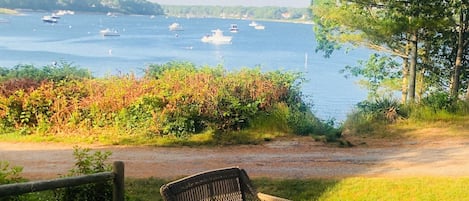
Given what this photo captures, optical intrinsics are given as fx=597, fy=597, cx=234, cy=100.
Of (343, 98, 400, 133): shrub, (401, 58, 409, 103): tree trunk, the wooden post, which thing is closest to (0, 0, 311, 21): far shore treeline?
(401, 58, 409, 103): tree trunk

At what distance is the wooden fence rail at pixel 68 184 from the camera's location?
3.39 meters

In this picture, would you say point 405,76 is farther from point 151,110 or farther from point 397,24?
point 151,110

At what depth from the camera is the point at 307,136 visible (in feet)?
31.4

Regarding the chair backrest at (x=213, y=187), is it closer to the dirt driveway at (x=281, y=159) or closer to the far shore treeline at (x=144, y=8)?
the dirt driveway at (x=281, y=159)

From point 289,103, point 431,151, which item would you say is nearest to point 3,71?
point 289,103

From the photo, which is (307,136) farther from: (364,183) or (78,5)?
(78,5)

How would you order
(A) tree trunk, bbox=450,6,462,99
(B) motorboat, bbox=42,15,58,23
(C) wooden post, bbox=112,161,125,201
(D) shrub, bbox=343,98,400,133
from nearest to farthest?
(C) wooden post, bbox=112,161,125,201
(D) shrub, bbox=343,98,400,133
(A) tree trunk, bbox=450,6,462,99
(B) motorboat, bbox=42,15,58,23

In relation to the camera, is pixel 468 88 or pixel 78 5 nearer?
pixel 468 88

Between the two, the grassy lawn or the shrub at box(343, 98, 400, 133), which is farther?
the shrub at box(343, 98, 400, 133)

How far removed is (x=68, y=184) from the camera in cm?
362

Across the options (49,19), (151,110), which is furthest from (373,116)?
(49,19)

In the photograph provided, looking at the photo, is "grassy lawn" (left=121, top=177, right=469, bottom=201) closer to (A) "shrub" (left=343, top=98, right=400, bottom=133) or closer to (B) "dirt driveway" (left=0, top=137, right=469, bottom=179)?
(B) "dirt driveway" (left=0, top=137, right=469, bottom=179)

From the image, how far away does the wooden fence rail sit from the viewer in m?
3.39

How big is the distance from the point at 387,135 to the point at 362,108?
1.91m
